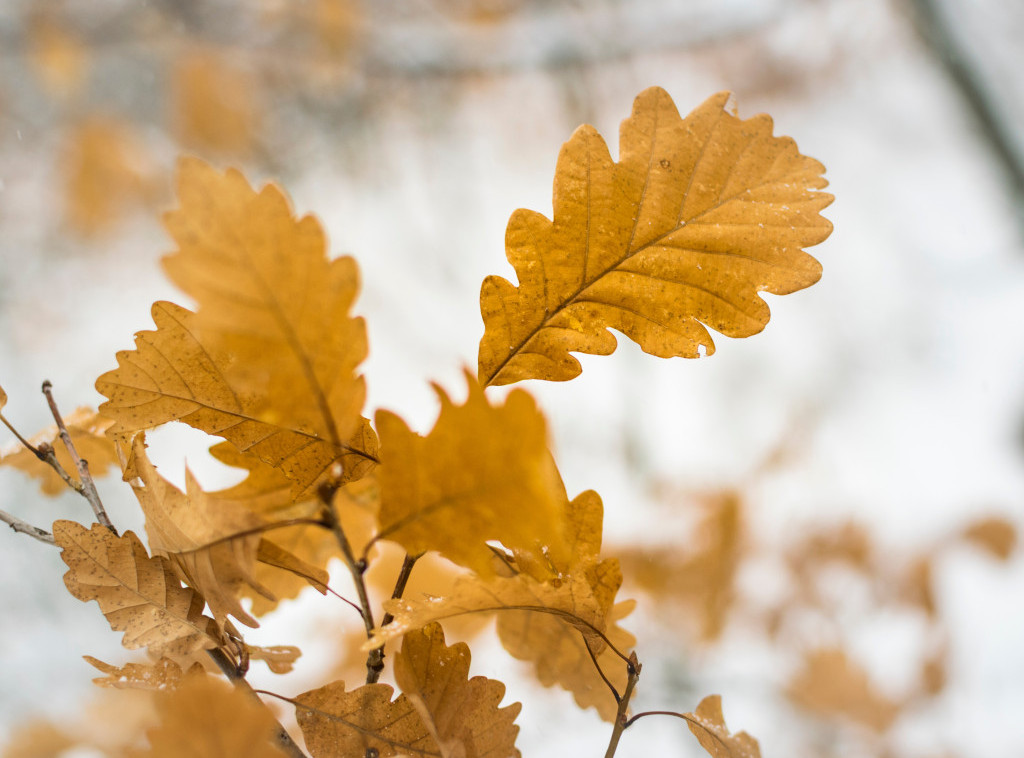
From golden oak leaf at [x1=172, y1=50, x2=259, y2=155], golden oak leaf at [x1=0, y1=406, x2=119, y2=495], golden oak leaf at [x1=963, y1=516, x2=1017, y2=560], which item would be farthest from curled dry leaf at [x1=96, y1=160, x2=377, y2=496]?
golden oak leaf at [x1=172, y1=50, x2=259, y2=155]

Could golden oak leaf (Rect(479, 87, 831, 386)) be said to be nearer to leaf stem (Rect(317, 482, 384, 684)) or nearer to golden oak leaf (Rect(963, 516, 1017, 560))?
leaf stem (Rect(317, 482, 384, 684))

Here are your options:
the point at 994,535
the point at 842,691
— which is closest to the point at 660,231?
the point at 842,691

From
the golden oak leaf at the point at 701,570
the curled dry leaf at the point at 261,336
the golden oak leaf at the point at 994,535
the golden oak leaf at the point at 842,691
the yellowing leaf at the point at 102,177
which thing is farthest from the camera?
the yellowing leaf at the point at 102,177

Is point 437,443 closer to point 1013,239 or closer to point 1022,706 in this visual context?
point 1013,239

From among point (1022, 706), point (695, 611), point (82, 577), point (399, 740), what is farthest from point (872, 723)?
point (82, 577)

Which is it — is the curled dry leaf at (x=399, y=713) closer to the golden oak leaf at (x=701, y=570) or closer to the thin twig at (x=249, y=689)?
the thin twig at (x=249, y=689)

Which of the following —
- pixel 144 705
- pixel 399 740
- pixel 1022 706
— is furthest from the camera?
pixel 1022 706

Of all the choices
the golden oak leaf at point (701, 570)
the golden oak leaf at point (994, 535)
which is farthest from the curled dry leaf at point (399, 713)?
the golden oak leaf at point (994, 535)
